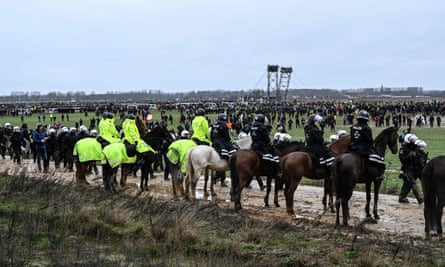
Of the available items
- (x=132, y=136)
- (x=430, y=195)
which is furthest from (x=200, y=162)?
(x=430, y=195)

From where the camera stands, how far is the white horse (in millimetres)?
15828

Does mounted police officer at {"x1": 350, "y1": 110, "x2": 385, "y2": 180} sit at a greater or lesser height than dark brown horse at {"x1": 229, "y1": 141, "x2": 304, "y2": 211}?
greater

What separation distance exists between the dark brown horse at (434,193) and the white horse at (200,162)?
5.81 meters

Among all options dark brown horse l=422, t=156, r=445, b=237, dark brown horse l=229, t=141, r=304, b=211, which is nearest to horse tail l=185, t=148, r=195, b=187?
dark brown horse l=229, t=141, r=304, b=211

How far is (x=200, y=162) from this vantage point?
15820mm

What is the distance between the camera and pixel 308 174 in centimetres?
1419

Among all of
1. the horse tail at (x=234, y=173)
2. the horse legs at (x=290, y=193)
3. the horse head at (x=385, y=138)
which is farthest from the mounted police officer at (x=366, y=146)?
the horse tail at (x=234, y=173)

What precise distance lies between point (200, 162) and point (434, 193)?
6186 mm

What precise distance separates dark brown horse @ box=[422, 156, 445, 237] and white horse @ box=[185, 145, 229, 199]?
5.81 meters

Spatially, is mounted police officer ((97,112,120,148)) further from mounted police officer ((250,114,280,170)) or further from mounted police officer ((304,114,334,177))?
Answer: mounted police officer ((304,114,334,177))

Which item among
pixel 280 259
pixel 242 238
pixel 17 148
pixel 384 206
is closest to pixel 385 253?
pixel 280 259

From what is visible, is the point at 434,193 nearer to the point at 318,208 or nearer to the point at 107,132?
the point at 318,208

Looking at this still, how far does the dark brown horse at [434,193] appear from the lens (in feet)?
37.5

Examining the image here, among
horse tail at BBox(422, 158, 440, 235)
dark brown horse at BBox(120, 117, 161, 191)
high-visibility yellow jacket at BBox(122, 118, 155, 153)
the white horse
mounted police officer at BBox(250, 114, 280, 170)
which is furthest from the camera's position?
dark brown horse at BBox(120, 117, 161, 191)
